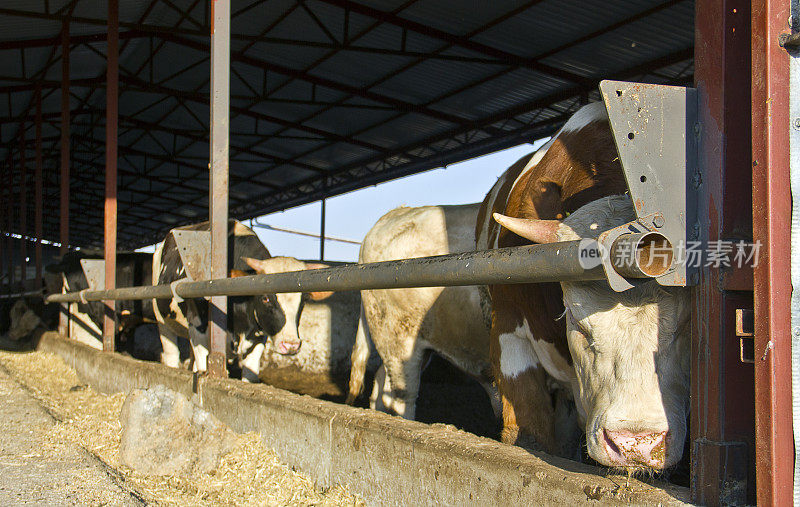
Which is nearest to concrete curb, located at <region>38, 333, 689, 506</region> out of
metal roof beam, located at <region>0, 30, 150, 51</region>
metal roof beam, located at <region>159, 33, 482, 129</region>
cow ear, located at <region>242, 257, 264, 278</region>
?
cow ear, located at <region>242, 257, 264, 278</region>

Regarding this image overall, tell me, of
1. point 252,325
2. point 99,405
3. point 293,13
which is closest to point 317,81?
point 293,13

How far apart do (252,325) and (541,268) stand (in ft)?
18.4

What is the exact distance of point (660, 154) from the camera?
1.61 metres

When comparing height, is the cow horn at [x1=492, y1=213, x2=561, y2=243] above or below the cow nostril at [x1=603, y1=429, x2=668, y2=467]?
above

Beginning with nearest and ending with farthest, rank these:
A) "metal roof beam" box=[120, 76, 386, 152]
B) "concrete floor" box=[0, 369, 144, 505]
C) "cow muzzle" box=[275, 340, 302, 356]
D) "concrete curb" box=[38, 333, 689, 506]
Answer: "concrete curb" box=[38, 333, 689, 506] → "concrete floor" box=[0, 369, 144, 505] → "cow muzzle" box=[275, 340, 302, 356] → "metal roof beam" box=[120, 76, 386, 152]

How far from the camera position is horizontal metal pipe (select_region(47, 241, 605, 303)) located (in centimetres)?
158

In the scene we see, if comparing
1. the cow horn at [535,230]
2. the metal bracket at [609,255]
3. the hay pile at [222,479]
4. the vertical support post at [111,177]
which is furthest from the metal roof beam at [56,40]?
the metal bracket at [609,255]

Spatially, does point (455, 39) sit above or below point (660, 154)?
above

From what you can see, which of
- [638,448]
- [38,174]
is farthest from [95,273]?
[38,174]

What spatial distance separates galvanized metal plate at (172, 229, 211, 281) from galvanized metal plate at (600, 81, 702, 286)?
322cm

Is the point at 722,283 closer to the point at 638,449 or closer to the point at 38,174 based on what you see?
the point at 638,449

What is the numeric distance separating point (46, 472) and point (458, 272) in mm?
2089

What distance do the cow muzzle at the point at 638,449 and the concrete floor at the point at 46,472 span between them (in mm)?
1662

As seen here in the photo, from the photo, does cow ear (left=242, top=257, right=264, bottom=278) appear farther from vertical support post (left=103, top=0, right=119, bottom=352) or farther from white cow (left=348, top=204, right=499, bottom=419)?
white cow (left=348, top=204, right=499, bottom=419)
